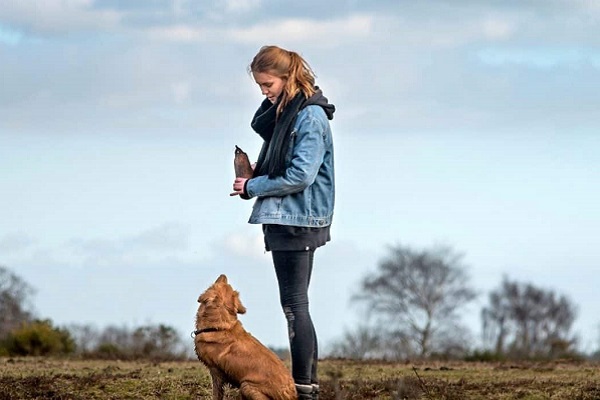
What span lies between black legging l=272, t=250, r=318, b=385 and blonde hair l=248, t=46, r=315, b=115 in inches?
41.2

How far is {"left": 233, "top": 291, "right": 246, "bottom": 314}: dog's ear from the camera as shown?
28.9ft

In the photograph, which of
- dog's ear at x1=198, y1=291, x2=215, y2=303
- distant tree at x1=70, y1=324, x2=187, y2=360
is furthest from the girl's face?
distant tree at x1=70, y1=324, x2=187, y2=360

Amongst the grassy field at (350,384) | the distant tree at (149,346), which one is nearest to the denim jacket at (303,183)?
the grassy field at (350,384)

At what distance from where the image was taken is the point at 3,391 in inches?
426

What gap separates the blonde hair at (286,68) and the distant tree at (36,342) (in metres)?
13.1

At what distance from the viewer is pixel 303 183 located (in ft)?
27.7

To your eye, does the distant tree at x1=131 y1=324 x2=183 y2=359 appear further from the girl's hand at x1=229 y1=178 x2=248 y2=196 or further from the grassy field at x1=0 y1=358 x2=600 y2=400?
the girl's hand at x1=229 y1=178 x2=248 y2=196

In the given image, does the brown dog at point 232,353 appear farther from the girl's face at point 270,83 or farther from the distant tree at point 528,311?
the distant tree at point 528,311

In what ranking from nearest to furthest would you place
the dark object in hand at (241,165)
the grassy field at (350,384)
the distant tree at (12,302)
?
the dark object in hand at (241,165)
the grassy field at (350,384)
the distant tree at (12,302)

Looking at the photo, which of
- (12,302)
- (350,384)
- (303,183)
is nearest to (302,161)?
(303,183)

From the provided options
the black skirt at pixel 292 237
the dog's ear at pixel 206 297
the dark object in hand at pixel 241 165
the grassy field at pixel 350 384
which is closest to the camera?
the black skirt at pixel 292 237

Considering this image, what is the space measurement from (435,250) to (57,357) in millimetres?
64170

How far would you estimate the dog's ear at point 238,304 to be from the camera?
881 centimetres

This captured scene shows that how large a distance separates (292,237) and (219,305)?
29.2 inches
